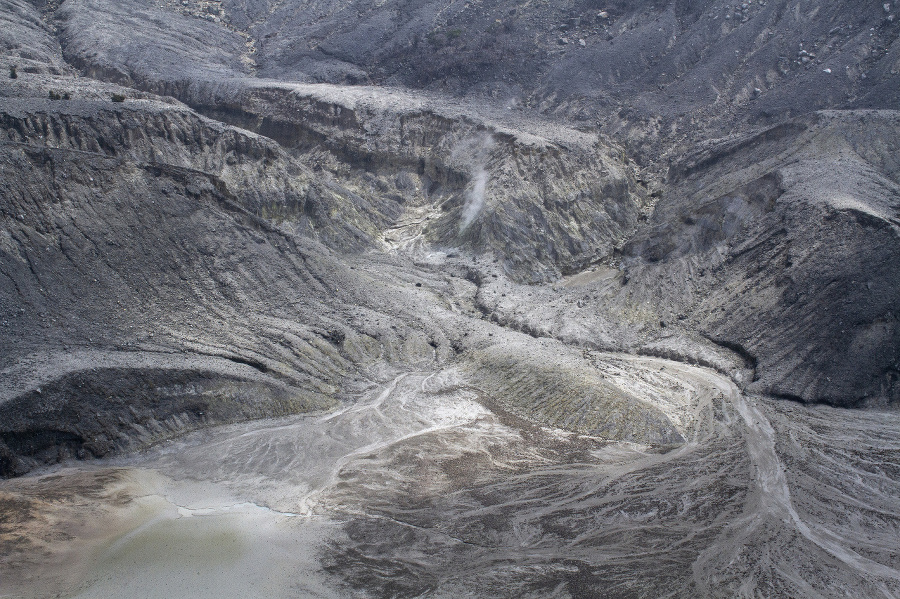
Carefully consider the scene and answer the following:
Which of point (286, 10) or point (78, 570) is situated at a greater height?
point (286, 10)

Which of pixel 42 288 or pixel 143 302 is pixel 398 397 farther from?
pixel 42 288

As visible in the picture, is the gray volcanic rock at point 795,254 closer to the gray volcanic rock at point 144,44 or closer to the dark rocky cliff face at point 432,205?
the dark rocky cliff face at point 432,205

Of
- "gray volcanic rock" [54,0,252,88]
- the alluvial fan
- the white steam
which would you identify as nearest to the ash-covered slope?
"gray volcanic rock" [54,0,252,88]

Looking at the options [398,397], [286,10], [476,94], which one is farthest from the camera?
[286,10]

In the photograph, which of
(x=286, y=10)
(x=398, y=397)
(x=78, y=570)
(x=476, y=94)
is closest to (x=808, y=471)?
(x=398, y=397)

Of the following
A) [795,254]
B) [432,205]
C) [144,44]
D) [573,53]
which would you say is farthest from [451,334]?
[144,44]

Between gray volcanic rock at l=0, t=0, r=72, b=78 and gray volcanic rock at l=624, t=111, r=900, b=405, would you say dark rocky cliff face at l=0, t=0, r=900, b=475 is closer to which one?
gray volcanic rock at l=624, t=111, r=900, b=405

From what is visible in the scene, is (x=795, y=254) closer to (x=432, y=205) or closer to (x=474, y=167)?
(x=474, y=167)
